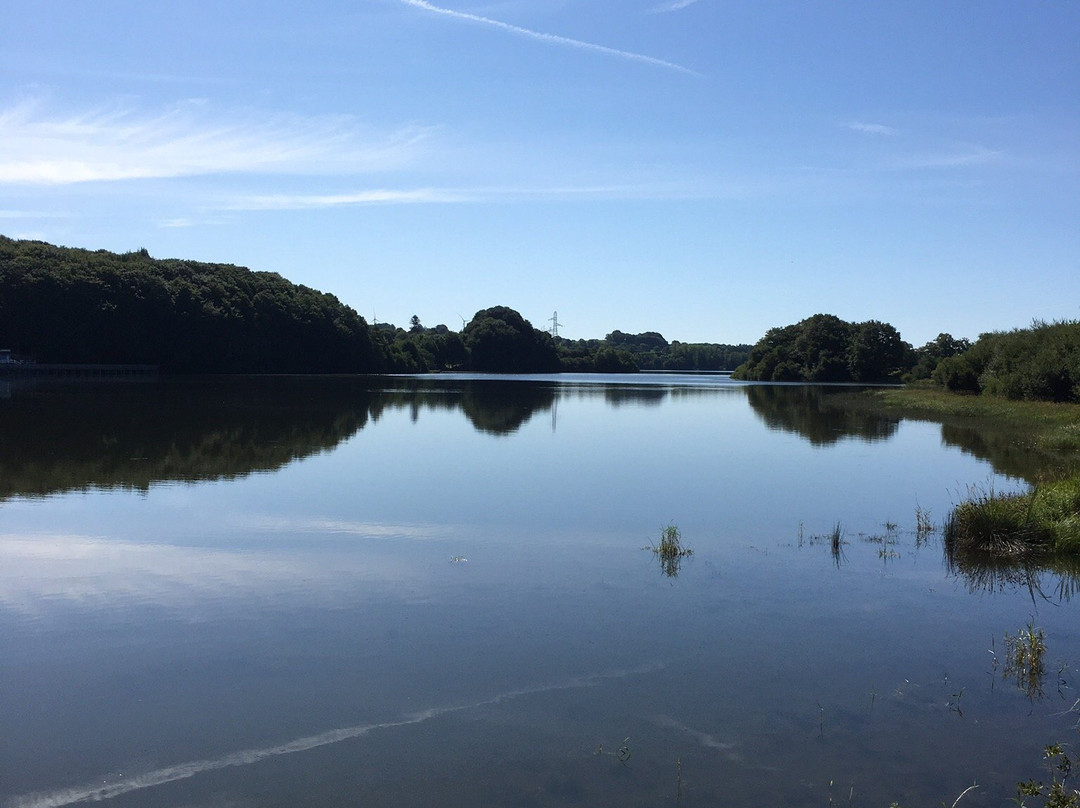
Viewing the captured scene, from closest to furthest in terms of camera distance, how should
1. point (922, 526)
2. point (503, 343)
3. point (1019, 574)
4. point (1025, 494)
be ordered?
point (1019, 574) < point (1025, 494) < point (922, 526) < point (503, 343)

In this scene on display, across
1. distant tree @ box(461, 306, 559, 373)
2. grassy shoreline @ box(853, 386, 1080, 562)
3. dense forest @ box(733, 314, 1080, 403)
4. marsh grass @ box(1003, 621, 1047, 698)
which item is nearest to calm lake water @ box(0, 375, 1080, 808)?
marsh grass @ box(1003, 621, 1047, 698)

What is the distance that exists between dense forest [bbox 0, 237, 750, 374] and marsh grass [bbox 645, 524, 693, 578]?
257ft

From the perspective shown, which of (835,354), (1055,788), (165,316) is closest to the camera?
(1055,788)

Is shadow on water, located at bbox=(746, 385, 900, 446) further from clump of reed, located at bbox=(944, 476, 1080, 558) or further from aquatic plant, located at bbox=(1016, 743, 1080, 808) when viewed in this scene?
aquatic plant, located at bbox=(1016, 743, 1080, 808)

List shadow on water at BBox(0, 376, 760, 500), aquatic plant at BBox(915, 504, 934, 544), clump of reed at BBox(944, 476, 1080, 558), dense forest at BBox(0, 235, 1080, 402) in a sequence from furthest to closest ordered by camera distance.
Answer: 1. dense forest at BBox(0, 235, 1080, 402)
2. shadow on water at BBox(0, 376, 760, 500)
3. aquatic plant at BBox(915, 504, 934, 544)
4. clump of reed at BBox(944, 476, 1080, 558)

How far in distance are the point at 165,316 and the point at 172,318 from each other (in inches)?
41.0

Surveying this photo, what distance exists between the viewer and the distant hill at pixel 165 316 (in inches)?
3073

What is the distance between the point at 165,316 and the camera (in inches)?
3423

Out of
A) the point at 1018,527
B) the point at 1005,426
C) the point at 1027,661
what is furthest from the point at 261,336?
the point at 1027,661

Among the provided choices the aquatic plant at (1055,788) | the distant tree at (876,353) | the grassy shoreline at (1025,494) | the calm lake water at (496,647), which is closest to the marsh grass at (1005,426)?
the grassy shoreline at (1025,494)

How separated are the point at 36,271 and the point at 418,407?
1970 inches

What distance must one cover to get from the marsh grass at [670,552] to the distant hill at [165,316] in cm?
7850

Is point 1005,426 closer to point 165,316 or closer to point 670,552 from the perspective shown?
point 670,552

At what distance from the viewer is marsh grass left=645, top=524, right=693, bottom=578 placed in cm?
1230
